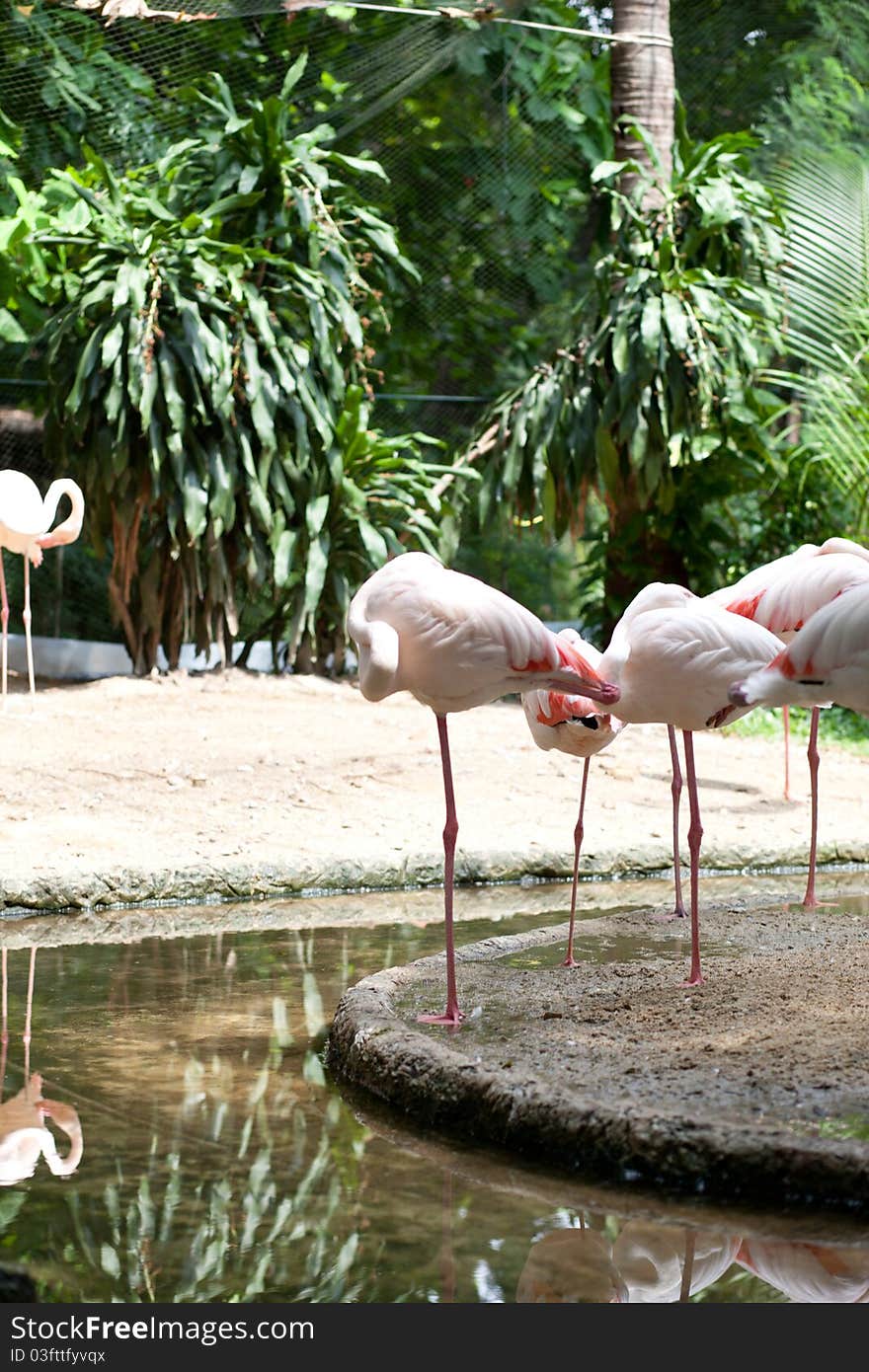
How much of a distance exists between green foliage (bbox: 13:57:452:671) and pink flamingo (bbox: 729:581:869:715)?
577 cm

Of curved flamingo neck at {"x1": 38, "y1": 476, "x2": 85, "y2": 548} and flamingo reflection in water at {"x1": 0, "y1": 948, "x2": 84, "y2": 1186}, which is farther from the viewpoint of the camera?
curved flamingo neck at {"x1": 38, "y1": 476, "x2": 85, "y2": 548}

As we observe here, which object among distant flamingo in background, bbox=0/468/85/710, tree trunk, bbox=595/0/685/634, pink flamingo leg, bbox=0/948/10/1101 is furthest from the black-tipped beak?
tree trunk, bbox=595/0/685/634

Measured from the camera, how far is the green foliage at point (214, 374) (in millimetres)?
8688

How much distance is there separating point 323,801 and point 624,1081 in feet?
11.3

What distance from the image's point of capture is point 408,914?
5.10 meters

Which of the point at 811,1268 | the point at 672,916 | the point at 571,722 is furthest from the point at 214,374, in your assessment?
the point at 811,1268

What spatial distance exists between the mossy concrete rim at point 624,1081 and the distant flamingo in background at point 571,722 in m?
0.44

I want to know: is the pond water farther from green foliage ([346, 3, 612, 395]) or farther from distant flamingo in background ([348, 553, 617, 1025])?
green foliage ([346, 3, 612, 395])

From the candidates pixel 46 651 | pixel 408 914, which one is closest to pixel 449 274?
pixel 46 651

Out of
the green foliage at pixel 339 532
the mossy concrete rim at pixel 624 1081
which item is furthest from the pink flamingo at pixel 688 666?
the green foliage at pixel 339 532

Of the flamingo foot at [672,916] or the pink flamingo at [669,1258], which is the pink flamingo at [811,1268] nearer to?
the pink flamingo at [669,1258]

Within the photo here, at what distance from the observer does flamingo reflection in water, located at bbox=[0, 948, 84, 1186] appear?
274 centimetres

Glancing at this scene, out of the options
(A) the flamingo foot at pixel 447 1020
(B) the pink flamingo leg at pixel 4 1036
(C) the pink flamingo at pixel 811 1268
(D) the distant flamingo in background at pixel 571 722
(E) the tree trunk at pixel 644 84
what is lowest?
(B) the pink flamingo leg at pixel 4 1036

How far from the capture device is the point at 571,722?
13.0 ft
